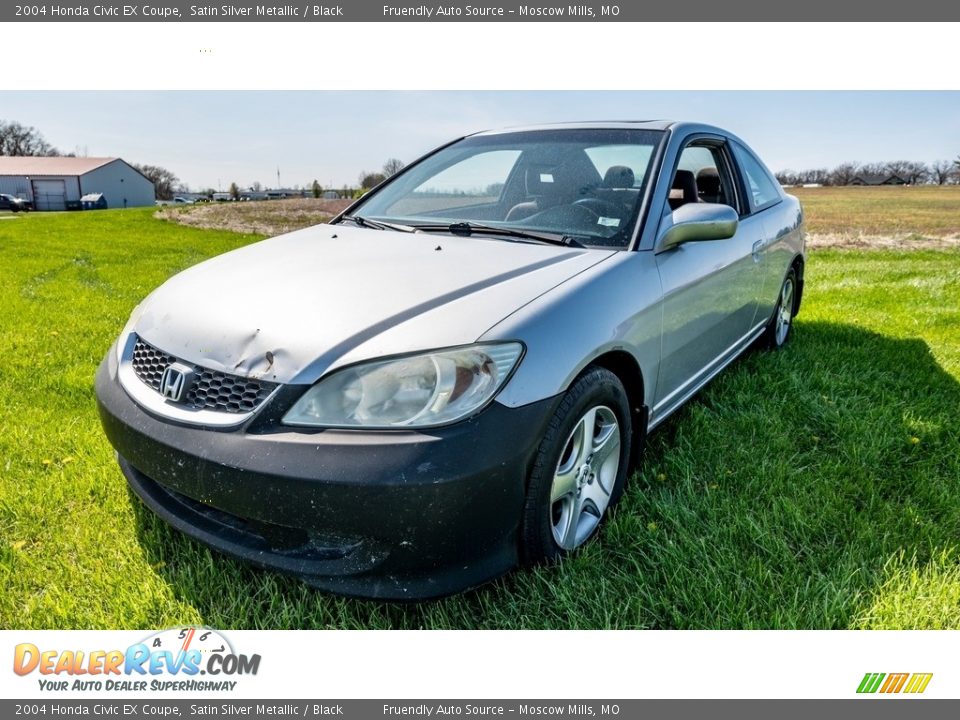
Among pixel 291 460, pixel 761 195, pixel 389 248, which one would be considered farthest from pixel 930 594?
pixel 761 195

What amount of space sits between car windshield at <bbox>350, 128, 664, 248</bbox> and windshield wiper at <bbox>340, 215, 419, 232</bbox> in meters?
0.03

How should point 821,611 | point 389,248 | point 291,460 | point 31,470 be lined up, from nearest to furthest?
1. point 291,460
2. point 821,611
3. point 389,248
4. point 31,470

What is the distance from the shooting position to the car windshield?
2635 millimetres

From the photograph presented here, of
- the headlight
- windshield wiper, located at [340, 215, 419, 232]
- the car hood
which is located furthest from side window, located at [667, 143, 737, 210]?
the headlight

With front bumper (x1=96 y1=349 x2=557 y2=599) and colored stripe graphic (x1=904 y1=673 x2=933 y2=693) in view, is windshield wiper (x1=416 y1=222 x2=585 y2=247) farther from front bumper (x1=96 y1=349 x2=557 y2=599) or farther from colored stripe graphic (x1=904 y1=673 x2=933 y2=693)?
colored stripe graphic (x1=904 y1=673 x2=933 y2=693)

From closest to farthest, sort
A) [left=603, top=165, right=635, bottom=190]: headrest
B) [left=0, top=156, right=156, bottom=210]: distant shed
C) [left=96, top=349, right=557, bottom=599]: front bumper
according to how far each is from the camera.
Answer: [left=96, top=349, right=557, bottom=599]: front bumper
[left=603, top=165, right=635, bottom=190]: headrest
[left=0, top=156, right=156, bottom=210]: distant shed

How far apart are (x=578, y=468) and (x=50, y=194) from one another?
58665mm

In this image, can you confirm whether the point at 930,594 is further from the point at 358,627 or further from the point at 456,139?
the point at 456,139

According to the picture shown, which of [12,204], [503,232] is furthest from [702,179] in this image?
[12,204]

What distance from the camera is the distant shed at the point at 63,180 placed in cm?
4828

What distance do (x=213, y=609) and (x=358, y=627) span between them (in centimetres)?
45

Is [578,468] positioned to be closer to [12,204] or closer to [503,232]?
[503,232]

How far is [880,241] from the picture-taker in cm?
1377

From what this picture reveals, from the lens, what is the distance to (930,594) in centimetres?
200
